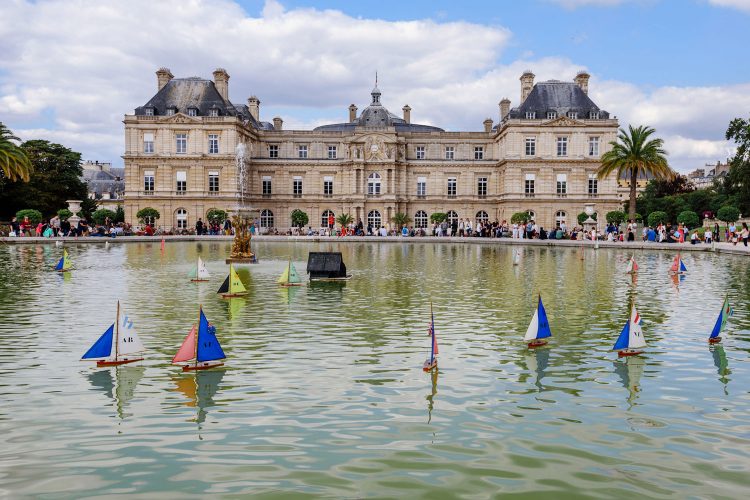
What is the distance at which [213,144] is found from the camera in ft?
225

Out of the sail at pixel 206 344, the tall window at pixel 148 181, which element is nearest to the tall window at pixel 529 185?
the tall window at pixel 148 181

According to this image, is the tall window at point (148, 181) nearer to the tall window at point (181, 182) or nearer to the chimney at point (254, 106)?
the tall window at point (181, 182)

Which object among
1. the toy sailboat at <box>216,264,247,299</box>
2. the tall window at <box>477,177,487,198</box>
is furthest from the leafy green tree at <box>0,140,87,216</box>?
the toy sailboat at <box>216,264,247,299</box>

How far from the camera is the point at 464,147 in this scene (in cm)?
7675

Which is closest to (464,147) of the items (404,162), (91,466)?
(404,162)

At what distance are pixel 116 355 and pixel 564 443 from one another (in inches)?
268

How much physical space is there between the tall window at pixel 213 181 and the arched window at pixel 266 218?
6671mm

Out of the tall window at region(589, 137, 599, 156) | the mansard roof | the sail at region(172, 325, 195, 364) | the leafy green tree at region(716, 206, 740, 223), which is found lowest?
the sail at region(172, 325, 195, 364)

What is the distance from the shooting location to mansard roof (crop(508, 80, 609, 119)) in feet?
227

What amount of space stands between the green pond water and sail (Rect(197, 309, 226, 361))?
256 mm

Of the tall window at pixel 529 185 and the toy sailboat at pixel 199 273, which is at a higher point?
the tall window at pixel 529 185

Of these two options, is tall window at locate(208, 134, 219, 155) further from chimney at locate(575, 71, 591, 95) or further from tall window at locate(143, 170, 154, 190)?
chimney at locate(575, 71, 591, 95)

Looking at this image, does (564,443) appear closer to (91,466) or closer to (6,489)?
(91,466)

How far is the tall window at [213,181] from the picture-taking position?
69.0m
